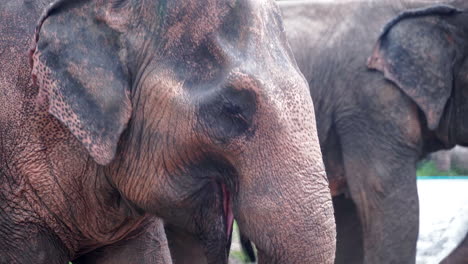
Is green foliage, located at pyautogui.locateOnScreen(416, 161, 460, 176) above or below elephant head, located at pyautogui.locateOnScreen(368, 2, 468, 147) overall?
below

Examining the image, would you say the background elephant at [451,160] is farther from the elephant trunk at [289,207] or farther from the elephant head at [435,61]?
the elephant trunk at [289,207]

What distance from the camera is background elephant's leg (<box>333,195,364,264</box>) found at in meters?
5.16

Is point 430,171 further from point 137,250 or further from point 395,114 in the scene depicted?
point 137,250

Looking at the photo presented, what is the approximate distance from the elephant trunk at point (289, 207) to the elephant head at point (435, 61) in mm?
2294

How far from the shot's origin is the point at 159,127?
8.23 feet

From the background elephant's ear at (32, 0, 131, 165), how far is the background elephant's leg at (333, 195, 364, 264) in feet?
9.13

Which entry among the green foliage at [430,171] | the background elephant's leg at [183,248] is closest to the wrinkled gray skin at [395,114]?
the background elephant's leg at [183,248]

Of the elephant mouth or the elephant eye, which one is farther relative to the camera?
the elephant mouth

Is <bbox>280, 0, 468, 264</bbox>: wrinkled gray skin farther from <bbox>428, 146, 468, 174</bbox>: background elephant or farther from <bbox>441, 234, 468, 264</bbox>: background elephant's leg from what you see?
<bbox>428, 146, 468, 174</bbox>: background elephant

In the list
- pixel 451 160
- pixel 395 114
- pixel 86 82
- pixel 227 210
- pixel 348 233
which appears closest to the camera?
pixel 86 82

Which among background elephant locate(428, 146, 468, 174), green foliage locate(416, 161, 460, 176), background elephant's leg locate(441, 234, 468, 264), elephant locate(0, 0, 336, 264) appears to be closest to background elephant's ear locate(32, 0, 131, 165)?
elephant locate(0, 0, 336, 264)

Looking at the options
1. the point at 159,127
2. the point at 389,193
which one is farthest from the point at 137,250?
the point at 389,193

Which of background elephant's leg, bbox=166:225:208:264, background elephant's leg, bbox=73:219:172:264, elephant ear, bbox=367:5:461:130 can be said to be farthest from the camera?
elephant ear, bbox=367:5:461:130

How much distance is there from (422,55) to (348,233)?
1063mm
